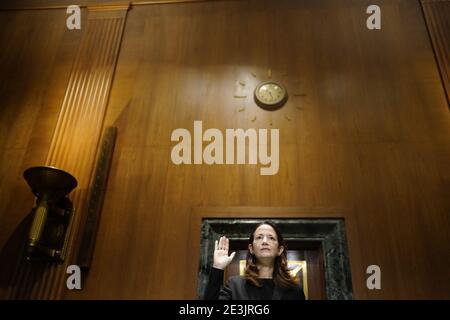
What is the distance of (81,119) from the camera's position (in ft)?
13.7

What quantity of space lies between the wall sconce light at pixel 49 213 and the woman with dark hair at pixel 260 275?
1.52 m

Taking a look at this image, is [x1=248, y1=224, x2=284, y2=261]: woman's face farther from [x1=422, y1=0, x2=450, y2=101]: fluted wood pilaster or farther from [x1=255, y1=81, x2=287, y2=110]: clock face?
[x1=422, y1=0, x2=450, y2=101]: fluted wood pilaster

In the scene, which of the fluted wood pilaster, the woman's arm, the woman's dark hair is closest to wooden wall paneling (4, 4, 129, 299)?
the woman's arm

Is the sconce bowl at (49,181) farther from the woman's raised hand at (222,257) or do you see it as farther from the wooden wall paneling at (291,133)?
the woman's raised hand at (222,257)

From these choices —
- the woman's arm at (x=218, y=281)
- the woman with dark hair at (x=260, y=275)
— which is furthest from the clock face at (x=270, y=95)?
the woman's arm at (x=218, y=281)

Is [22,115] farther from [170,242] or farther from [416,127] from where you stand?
[416,127]

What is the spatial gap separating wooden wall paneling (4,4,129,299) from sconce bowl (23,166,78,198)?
208mm

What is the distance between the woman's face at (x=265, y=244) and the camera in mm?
2898

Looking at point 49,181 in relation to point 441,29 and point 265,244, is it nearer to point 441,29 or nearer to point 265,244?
point 265,244

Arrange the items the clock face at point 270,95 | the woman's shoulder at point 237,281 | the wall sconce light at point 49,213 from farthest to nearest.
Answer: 1. the clock face at point 270,95
2. the wall sconce light at point 49,213
3. the woman's shoulder at point 237,281

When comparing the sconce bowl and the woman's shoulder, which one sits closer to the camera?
the woman's shoulder

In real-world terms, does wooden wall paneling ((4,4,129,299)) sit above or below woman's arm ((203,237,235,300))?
above

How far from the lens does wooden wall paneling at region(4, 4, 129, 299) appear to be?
3.37 meters

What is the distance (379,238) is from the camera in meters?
3.37
